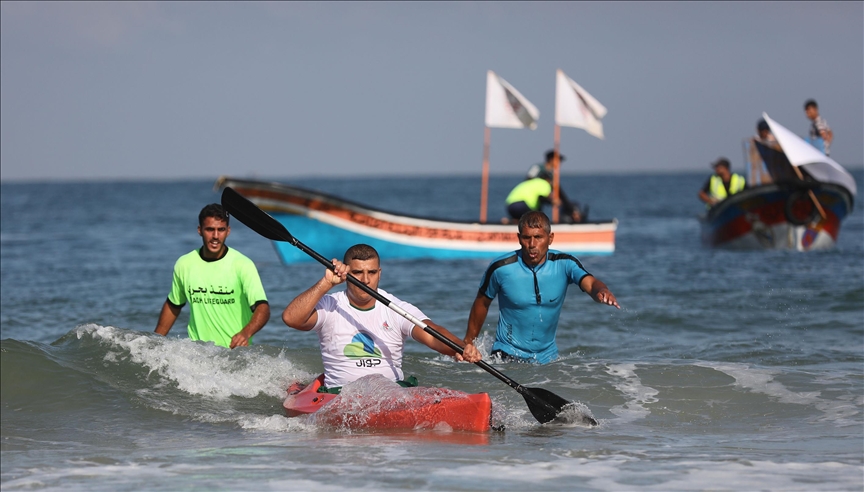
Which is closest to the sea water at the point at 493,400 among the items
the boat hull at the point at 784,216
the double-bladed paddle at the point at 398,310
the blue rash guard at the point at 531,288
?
the double-bladed paddle at the point at 398,310

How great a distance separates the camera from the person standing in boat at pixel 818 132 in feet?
60.4

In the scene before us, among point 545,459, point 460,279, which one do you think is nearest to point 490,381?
point 545,459

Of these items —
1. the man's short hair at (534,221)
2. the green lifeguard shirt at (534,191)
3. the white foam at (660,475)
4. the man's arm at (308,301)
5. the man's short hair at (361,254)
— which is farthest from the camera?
the green lifeguard shirt at (534,191)

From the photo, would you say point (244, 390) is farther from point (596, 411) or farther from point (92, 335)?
point (596, 411)

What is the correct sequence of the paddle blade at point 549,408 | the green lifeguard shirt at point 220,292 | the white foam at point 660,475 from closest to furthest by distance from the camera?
the white foam at point 660,475 < the paddle blade at point 549,408 < the green lifeguard shirt at point 220,292

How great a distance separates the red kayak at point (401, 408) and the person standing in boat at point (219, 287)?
131cm

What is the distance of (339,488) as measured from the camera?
17.2ft

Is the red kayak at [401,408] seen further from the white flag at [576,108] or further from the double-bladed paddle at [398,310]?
the white flag at [576,108]

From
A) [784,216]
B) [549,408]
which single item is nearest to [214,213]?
[549,408]

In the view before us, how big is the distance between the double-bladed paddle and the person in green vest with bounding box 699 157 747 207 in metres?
15.2

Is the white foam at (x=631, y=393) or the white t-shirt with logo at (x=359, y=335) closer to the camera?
the white t-shirt with logo at (x=359, y=335)

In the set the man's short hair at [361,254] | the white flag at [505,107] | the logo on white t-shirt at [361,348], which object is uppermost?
the white flag at [505,107]

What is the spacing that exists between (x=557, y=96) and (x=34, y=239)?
1684 centimetres

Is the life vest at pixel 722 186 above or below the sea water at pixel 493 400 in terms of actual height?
above
